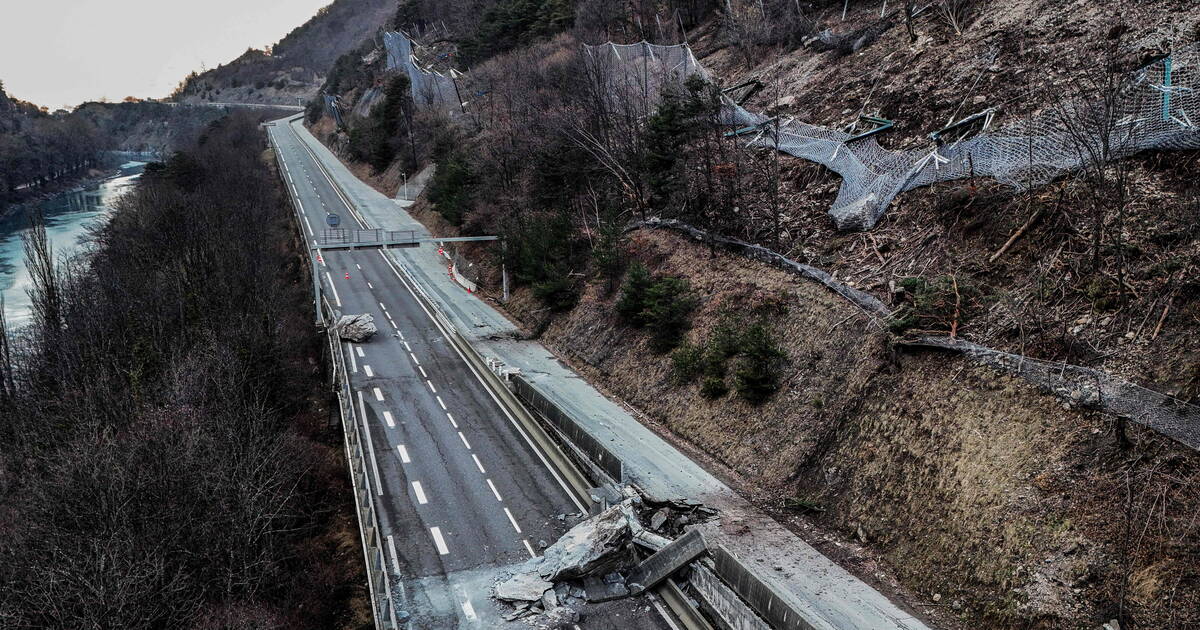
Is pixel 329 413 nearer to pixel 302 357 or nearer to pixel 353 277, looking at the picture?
pixel 302 357

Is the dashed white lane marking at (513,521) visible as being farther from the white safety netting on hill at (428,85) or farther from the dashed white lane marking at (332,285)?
the white safety netting on hill at (428,85)

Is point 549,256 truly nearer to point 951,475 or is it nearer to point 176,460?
point 176,460

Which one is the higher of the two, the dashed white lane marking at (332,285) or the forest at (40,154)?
the forest at (40,154)

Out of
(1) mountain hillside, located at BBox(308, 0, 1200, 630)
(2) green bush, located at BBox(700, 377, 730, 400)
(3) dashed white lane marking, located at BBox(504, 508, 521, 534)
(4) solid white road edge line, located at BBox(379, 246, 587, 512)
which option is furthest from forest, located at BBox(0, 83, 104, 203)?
(2) green bush, located at BBox(700, 377, 730, 400)

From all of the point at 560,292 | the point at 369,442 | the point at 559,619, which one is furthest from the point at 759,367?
the point at 560,292

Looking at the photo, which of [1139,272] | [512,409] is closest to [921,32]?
[1139,272]

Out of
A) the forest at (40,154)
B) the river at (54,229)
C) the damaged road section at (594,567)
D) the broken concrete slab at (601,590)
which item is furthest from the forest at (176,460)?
the forest at (40,154)

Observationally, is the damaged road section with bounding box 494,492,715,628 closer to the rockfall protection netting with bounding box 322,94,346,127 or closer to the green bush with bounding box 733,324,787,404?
the green bush with bounding box 733,324,787,404
